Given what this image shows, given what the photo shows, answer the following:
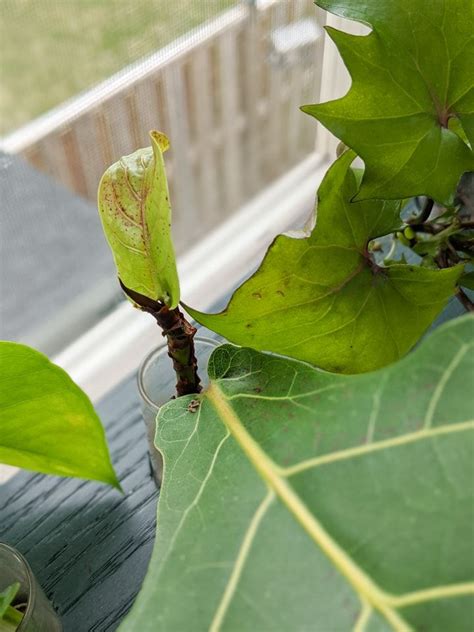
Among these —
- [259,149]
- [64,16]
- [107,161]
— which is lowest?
[259,149]

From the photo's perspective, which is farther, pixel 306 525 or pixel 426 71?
pixel 426 71

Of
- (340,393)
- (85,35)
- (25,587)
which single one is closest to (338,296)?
Answer: (340,393)

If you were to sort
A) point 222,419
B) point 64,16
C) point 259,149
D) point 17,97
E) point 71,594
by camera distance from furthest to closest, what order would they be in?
point 259,149, point 17,97, point 64,16, point 71,594, point 222,419

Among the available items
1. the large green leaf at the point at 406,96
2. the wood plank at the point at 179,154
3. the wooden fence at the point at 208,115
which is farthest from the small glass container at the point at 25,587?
the wood plank at the point at 179,154

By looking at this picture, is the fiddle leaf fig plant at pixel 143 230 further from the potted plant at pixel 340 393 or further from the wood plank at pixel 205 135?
the wood plank at pixel 205 135

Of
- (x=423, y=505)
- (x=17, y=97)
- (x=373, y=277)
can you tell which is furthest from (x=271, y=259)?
(x=17, y=97)

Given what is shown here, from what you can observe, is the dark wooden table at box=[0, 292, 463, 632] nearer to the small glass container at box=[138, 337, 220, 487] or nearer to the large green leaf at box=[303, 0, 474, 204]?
the small glass container at box=[138, 337, 220, 487]

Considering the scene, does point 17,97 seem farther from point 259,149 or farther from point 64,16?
point 259,149
